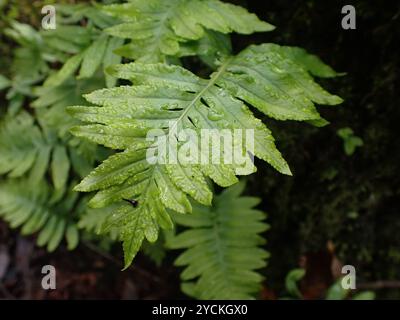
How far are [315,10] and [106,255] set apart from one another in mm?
2332

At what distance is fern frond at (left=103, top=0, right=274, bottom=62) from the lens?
179cm

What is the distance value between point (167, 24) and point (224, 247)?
138 centimetres

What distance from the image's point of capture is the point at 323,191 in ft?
8.48

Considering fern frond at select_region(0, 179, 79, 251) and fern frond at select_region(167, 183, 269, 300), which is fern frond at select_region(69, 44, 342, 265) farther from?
fern frond at select_region(0, 179, 79, 251)

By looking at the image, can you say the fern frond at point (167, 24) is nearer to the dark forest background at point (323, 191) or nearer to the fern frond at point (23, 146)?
the dark forest background at point (323, 191)

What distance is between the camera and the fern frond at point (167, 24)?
1787 millimetres

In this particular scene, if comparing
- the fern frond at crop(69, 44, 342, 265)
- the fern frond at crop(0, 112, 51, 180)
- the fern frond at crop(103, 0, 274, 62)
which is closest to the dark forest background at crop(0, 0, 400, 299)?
the fern frond at crop(103, 0, 274, 62)

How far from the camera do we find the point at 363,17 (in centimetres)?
203

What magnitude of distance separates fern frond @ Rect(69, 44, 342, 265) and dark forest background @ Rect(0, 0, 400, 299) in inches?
20.9

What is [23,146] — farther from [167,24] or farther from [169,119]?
[169,119]

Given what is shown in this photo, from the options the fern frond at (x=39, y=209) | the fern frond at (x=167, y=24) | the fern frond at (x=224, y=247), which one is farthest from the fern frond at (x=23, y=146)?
the fern frond at (x=167, y=24)

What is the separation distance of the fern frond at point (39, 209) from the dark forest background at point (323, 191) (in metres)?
0.35

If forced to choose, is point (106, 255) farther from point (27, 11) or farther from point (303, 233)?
point (27, 11)

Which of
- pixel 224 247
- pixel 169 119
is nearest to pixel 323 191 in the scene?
pixel 224 247
